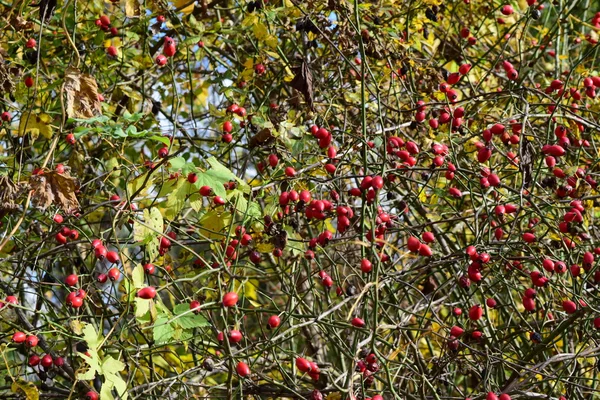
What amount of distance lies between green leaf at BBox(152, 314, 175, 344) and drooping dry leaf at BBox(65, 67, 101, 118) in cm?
63

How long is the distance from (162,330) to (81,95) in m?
0.69

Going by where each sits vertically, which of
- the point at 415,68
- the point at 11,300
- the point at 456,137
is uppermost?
the point at 415,68

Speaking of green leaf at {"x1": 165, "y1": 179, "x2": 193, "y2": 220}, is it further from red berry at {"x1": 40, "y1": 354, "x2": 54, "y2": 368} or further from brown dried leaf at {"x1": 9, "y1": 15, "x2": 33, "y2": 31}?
brown dried leaf at {"x1": 9, "y1": 15, "x2": 33, "y2": 31}

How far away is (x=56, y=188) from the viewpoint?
1905 mm

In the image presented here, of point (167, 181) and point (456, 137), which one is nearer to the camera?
point (167, 181)

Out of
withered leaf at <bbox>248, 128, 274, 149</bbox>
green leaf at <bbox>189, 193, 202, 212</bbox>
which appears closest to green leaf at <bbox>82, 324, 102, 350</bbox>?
green leaf at <bbox>189, 193, 202, 212</bbox>

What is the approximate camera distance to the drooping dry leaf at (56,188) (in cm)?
189

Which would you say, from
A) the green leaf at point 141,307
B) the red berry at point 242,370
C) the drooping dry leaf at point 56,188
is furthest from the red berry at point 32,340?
the red berry at point 242,370

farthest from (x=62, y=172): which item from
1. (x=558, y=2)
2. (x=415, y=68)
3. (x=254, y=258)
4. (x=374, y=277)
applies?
(x=558, y=2)

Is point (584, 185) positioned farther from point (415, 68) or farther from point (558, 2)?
point (558, 2)

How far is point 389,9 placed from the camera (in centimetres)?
290

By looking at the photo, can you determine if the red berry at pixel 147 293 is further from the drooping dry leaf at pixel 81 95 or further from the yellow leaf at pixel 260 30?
the yellow leaf at pixel 260 30

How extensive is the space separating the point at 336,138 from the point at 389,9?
543mm

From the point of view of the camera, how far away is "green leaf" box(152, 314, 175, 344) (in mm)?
1697
